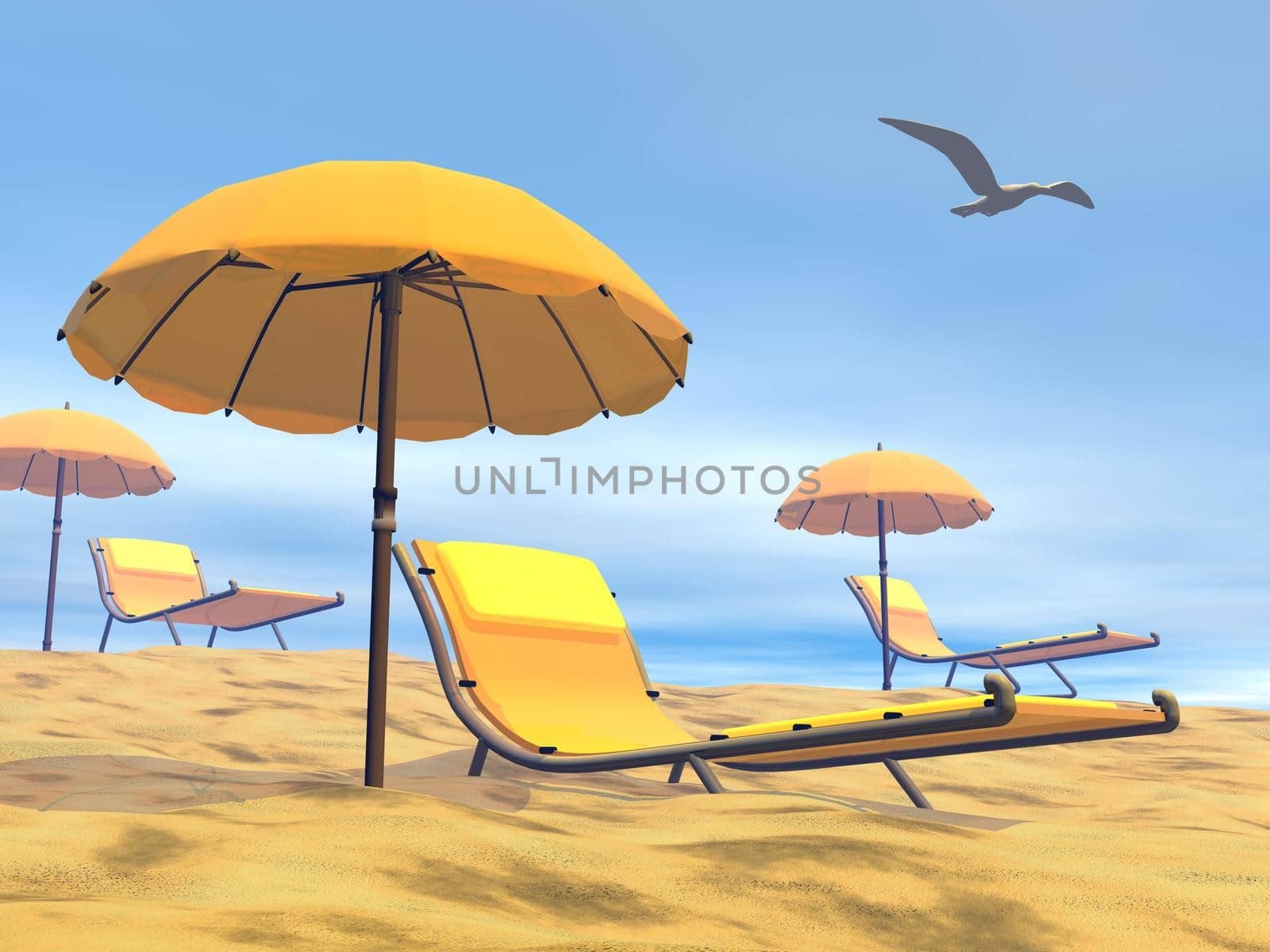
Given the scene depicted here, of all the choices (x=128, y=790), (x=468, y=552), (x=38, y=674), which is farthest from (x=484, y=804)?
(x=38, y=674)

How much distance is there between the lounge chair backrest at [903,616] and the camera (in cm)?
1252

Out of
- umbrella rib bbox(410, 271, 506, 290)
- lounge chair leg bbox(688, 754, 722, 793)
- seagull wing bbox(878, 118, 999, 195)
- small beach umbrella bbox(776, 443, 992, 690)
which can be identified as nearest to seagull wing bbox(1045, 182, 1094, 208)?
seagull wing bbox(878, 118, 999, 195)

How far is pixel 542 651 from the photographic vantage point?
4.88 metres

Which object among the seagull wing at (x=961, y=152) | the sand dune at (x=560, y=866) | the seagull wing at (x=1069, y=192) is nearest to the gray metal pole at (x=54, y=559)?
the sand dune at (x=560, y=866)

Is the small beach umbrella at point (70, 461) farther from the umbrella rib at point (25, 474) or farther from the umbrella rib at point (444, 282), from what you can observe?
the umbrella rib at point (444, 282)

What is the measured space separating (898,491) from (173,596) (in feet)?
27.2

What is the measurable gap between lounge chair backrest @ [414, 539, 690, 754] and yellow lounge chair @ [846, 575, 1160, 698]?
25.3 feet

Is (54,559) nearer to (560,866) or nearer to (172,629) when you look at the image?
(172,629)

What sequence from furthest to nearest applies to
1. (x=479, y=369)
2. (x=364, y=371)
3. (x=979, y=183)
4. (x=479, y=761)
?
(x=979, y=183) → (x=364, y=371) → (x=479, y=369) → (x=479, y=761)

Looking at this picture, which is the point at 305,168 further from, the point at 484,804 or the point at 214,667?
the point at 214,667

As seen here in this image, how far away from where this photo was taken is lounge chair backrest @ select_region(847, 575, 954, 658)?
12523mm

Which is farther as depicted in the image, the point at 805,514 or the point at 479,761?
the point at 805,514

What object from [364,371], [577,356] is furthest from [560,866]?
[364,371]

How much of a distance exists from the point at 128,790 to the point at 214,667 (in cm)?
401
